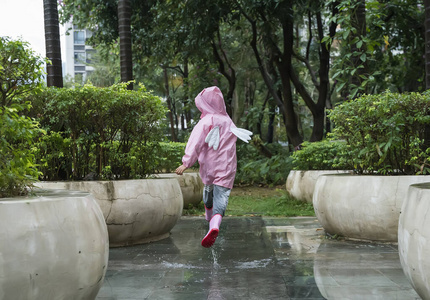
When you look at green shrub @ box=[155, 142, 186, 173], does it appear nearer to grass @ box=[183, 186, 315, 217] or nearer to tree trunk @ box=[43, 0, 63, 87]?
grass @ box=[183, 186, 315, 217]

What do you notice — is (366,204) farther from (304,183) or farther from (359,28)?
(304,183)

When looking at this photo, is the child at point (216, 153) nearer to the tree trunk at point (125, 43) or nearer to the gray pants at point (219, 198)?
the gray pants at point (219, 198)

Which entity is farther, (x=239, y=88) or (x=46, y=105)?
(x=239, y=88)

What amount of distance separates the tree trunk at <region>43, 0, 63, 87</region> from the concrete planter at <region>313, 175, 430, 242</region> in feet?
17.5

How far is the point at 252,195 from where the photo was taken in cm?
1656

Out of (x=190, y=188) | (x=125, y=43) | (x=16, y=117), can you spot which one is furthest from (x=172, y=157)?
(x=16, y=117)

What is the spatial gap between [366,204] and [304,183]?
5635mm

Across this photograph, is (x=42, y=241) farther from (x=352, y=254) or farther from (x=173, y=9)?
(x=173, y=9)

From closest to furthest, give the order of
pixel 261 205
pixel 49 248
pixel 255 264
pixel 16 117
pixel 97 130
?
1. pixel 49 248
2. pixel 16 117
3. pixel 255 264
4. pixel 97 130
5. pixel 261 205

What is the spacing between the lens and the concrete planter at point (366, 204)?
21.8ft

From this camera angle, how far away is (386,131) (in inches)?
284

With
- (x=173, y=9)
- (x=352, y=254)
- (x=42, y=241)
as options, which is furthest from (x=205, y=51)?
(x=42, y=241)

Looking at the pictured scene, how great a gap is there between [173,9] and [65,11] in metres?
4.23

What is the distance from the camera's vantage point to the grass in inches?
452
